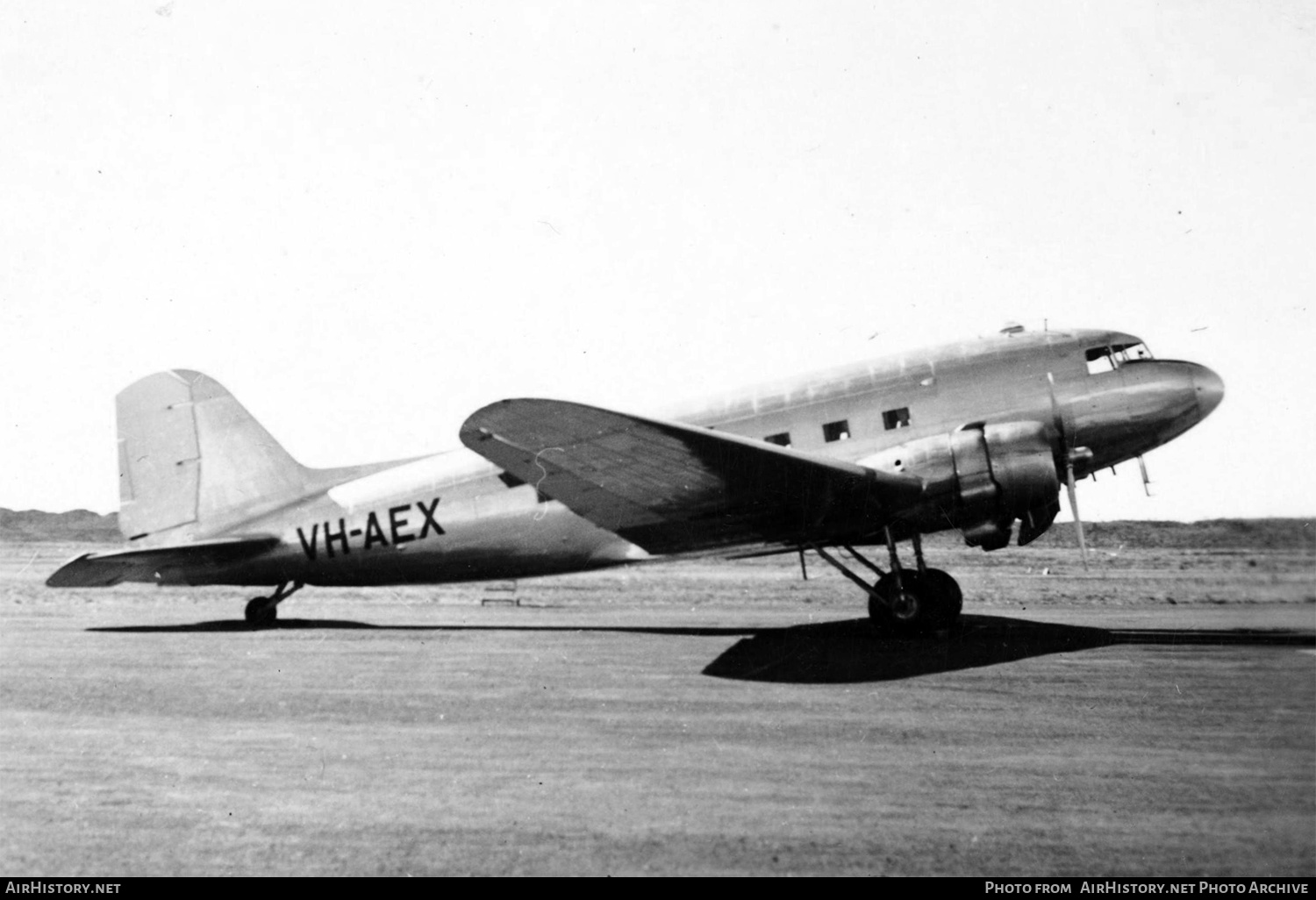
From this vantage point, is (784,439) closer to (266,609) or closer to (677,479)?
(677,479)

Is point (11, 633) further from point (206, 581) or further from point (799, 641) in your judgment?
point (799, 641)

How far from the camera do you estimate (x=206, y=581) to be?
12859 mm

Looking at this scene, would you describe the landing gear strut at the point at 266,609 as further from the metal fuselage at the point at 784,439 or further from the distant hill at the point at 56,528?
the distant hill at the point at 56,528

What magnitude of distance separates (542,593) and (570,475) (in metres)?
15.1

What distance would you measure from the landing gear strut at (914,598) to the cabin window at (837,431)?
4.19ft

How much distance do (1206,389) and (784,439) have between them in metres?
4.77

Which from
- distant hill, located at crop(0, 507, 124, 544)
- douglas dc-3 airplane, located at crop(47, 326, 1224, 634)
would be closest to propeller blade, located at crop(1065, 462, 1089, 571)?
douglas dc-3 airplane, located at crop(47, 326, 1224, 634)

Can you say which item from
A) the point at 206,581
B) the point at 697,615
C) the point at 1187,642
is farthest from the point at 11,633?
the point at 1187,642

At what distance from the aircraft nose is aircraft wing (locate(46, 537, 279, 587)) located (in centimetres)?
1166

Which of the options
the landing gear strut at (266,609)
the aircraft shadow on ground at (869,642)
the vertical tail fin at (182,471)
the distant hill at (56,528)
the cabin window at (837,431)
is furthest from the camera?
the distant hill at (56,528)

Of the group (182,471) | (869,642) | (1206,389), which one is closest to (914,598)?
(869,642)

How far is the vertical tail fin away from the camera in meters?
13.3

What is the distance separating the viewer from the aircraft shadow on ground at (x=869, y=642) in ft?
27.4

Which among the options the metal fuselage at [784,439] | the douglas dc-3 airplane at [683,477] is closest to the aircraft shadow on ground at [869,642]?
the douglas dc-3 airplane at [683,477]
